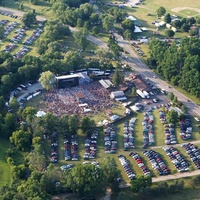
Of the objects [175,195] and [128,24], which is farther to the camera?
[128,24]

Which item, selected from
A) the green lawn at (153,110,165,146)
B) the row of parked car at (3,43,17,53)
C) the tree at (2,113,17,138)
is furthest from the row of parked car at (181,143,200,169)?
the row of parked car at (3,43,17,53)

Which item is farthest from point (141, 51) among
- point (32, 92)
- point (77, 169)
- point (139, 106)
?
point (77, 169)

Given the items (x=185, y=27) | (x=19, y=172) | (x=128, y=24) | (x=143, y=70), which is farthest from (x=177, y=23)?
(x=19, y=172)

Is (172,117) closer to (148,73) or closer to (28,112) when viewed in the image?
(148,73)

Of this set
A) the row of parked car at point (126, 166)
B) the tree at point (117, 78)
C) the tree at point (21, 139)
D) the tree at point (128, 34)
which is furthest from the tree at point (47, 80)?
the tree at point (128, 34)

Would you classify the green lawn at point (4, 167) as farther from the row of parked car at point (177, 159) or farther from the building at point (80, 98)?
the row of parked car at point (177, 159)

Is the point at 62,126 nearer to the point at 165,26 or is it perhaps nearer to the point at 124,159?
the point at 124,159
